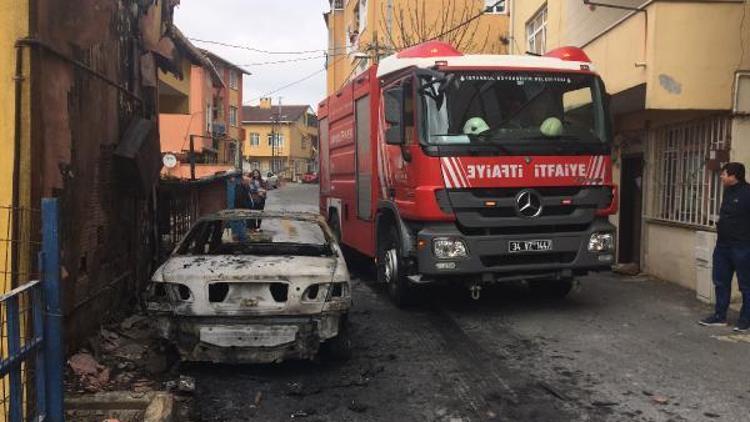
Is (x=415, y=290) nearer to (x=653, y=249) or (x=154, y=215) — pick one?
(x=154, y=215)

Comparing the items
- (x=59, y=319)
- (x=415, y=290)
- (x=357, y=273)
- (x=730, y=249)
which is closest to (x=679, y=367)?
(x=730, y=249)

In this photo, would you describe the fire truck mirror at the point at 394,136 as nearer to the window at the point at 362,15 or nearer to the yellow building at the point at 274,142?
the window at the point at 362,15

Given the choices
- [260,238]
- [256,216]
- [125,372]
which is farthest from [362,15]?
[125,372]

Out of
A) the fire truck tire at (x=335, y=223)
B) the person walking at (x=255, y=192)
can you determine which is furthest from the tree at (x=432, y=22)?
the fire truck tire at (x=335, y=223)

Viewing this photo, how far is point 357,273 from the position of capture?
11500 mm

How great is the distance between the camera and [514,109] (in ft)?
24.4

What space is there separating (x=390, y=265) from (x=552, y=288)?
7.38 feet

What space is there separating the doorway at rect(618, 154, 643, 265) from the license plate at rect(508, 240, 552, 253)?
17.0ft

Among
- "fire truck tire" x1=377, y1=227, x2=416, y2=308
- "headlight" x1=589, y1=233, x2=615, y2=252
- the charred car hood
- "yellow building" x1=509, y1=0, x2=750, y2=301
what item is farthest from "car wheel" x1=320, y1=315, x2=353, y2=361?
"yellow building" x1=509, y1=0, x2=750, y2=301

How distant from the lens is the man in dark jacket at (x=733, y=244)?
7.08 m

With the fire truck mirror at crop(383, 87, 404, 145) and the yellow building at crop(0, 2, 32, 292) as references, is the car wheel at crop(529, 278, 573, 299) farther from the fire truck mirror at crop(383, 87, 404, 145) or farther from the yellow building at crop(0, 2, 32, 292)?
the yellow building at crop(0, 2, 32, 292)

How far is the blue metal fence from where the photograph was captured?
3373 millimetres

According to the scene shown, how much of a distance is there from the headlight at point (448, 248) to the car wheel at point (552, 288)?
211 cm

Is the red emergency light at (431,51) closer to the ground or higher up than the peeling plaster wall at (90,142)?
higher up
